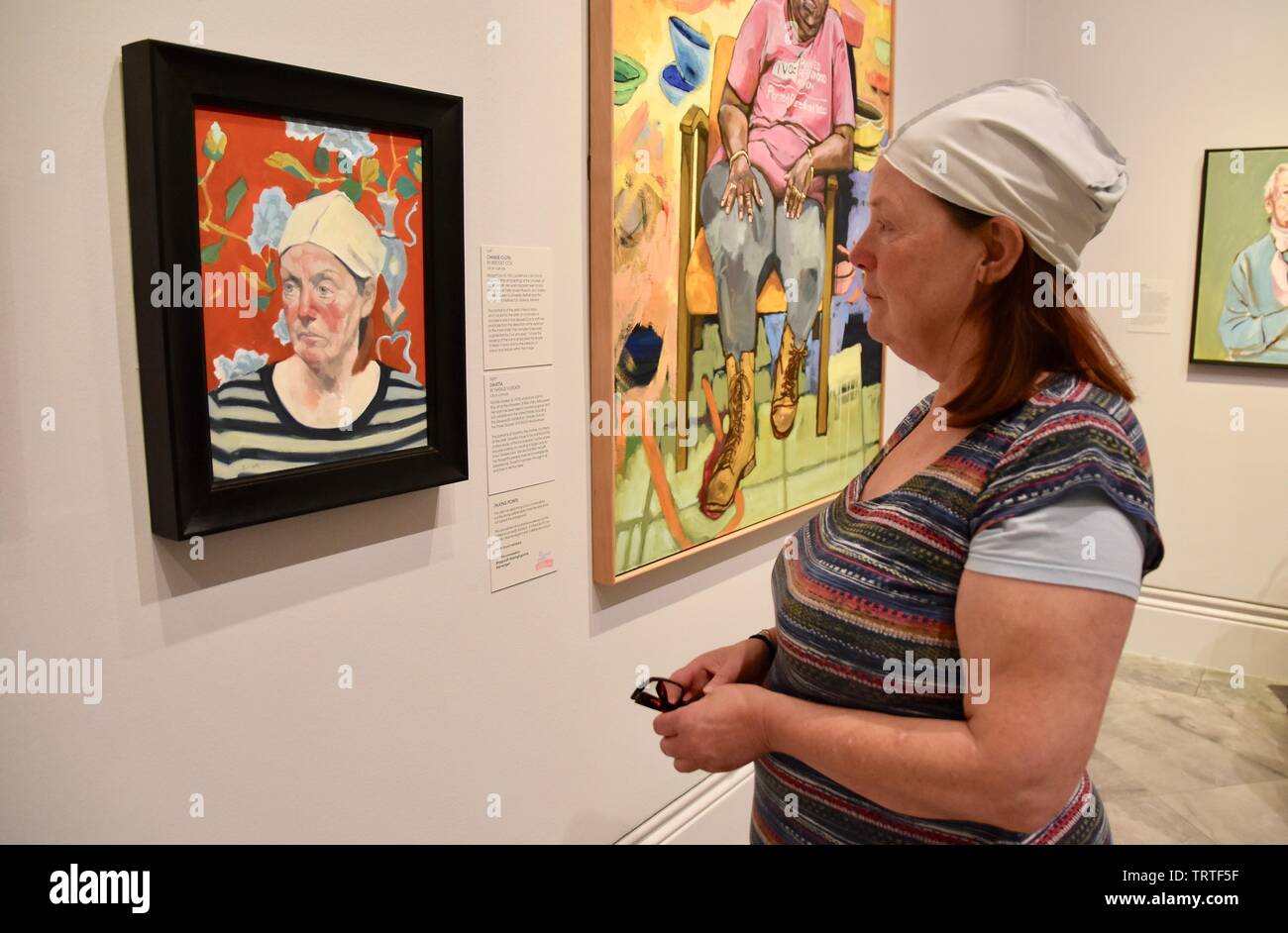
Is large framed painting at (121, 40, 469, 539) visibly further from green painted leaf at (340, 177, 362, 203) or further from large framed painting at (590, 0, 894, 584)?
large framed painting at (590, 0, 894, 584)

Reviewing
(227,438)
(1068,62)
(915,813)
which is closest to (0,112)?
(227,438)

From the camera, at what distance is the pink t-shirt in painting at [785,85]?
238cm

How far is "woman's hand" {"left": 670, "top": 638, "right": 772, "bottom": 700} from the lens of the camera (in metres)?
1.51

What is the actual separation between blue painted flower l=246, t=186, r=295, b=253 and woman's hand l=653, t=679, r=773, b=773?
87 cm

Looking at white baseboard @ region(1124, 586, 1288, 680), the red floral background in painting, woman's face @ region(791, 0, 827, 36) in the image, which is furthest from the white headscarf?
white baseboard @ region(1124, 586, 1288, 680)

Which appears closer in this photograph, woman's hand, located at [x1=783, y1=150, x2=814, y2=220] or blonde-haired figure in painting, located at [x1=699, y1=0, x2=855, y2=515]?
blonde-haired figure in painting, located at [x1=699, y1=0, x2=855, y2=515]

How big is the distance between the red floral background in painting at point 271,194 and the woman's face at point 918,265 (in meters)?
0.76

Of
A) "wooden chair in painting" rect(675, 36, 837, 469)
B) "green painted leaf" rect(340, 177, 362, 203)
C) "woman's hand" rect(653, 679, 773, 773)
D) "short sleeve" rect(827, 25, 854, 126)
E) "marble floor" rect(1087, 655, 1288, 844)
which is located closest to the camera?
"woman's hand" rect(653, 679, 773, 773)

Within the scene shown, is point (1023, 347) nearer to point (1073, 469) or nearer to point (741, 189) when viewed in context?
point (1073, 469)

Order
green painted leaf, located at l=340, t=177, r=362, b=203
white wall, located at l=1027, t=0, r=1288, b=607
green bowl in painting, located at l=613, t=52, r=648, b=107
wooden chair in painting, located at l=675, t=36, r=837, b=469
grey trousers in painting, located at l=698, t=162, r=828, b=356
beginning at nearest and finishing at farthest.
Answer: green painted leaf, located at l=340, t=177, r=362, b=203 < green bowl in painting, located at l=613, t=52, r=648, b=107 < wooden chair in painting, located at l=675, t=36, r=837, b=469 < grey trousers in painting, located at l=698, t=162, r=828, b=356 < white wall, located at l=1027, t=0, r=1288, b=607

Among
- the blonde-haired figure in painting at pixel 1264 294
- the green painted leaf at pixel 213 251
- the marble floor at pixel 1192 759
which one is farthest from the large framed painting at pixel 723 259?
the blonde-haired figure in painting at pixel 1264 294

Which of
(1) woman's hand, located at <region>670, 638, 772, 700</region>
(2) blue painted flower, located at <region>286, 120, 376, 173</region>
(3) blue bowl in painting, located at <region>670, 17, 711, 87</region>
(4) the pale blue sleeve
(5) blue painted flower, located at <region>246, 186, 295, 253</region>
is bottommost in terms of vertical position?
(1) woman's hand, located at <region>670, 638, 772, 700</region>

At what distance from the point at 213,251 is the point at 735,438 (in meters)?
1.45

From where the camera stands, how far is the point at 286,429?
1445 mm
